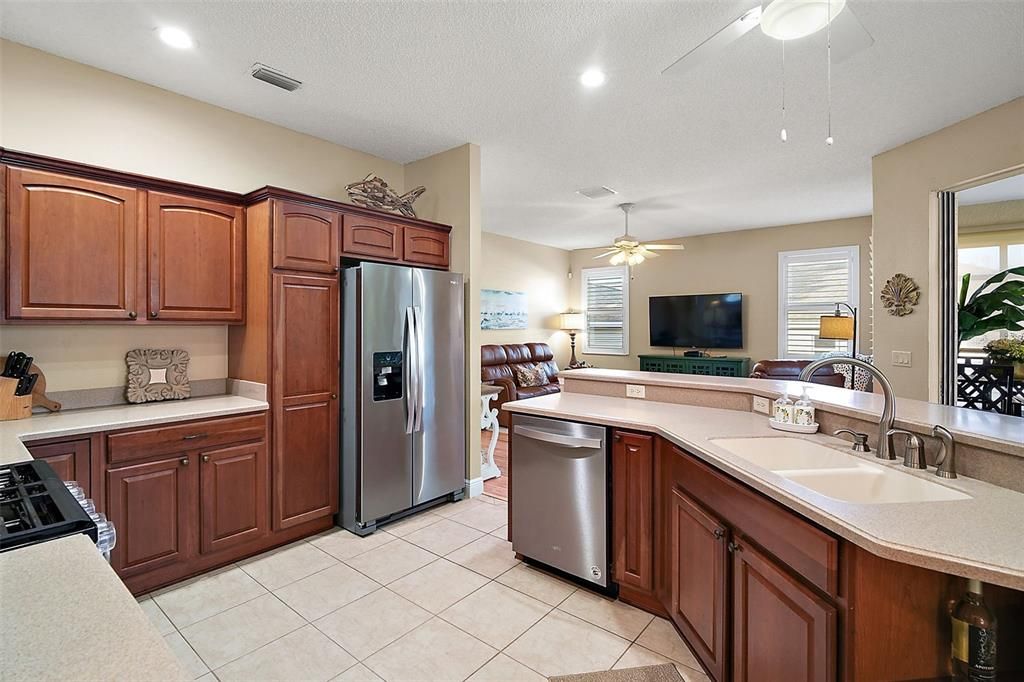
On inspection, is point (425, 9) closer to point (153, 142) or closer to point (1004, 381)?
point (153, 142)

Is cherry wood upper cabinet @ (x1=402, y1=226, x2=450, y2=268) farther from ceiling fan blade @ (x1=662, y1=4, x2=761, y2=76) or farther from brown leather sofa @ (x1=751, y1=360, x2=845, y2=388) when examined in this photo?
brown leather sofa @ (x1=751, y1=360, x2=845, y2=388)

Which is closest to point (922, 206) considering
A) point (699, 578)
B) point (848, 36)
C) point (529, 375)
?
point (848, 36)

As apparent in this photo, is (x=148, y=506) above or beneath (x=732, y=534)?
beneath

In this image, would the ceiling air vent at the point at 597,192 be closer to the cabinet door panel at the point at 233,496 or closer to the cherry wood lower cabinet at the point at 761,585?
the cherry wood lower cabinet at the point at 761,585

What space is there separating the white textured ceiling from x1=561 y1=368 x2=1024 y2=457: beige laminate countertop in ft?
5.80

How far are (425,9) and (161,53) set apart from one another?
1.50 m

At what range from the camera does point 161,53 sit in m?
2.54

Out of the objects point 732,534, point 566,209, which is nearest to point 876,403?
point 732,534

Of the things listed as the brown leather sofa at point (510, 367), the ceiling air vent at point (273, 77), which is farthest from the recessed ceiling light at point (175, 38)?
the brown leather sofa at point (510, 367)

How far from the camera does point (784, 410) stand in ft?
6.73

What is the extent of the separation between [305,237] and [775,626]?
3063 mm

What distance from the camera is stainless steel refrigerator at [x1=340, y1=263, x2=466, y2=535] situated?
314 centimetres

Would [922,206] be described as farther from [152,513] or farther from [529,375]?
[152,513]

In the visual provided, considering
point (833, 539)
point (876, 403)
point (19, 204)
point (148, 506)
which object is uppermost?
point (19, 204)
